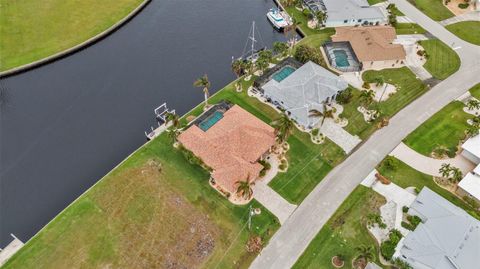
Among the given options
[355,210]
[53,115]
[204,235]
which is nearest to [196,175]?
[204,235]

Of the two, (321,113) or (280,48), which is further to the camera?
(280,48)

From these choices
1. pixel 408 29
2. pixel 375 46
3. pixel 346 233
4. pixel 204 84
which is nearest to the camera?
pixel 346 233

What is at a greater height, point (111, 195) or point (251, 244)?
point (111, 195)

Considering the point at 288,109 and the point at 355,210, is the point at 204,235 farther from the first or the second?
the point at 288,109

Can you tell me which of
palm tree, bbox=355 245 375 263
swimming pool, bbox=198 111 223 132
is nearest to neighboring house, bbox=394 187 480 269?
palm tree, bbox=355 245 375 263

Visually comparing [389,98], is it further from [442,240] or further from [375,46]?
[442,240]

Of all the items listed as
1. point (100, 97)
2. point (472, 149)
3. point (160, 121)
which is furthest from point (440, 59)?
point (100, 97)

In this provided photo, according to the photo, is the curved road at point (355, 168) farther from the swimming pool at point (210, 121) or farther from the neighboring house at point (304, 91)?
the swimming pool at point (210, 121)

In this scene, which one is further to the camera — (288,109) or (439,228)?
(288,109)
